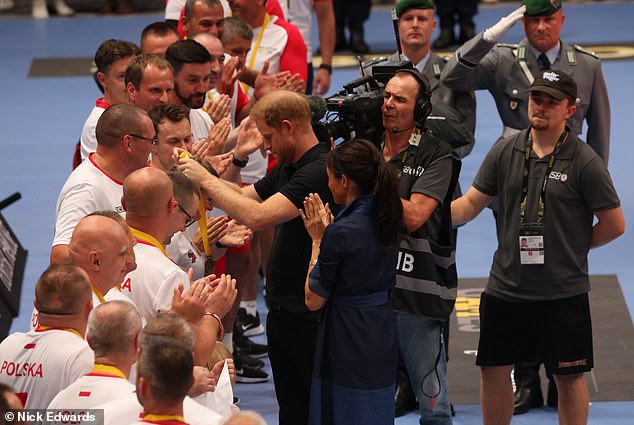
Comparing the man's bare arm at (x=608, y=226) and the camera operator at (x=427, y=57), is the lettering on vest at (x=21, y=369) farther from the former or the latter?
the camera operator at (x=427, y=57)

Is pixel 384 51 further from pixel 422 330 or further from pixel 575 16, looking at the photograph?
pixel 422 330

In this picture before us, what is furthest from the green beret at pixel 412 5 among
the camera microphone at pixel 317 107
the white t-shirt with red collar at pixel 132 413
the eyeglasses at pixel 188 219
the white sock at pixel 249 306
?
the white t-shirt with red collar at pixel 132 413

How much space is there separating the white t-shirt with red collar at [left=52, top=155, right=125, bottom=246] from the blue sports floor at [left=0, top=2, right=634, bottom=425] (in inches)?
74.9

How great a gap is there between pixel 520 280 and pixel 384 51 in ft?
39.0

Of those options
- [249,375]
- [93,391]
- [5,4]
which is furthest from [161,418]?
[5,4]

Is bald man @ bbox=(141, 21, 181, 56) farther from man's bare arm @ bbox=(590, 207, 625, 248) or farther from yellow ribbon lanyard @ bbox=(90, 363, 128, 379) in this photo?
yellow ribbon lanyard @ bbox=(90, 363, 128, 379)

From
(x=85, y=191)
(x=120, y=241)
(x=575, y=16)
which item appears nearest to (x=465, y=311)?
(x=85, y=191)

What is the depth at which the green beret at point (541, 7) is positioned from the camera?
713 cm

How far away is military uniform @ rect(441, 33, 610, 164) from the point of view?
728 cm

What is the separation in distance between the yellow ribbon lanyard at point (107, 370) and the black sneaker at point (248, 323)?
4092 mm

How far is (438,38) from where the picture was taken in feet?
58.3

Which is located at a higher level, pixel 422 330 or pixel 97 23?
pixel 422 330

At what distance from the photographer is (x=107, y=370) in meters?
4.00

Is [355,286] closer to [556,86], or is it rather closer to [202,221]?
[202,221]
